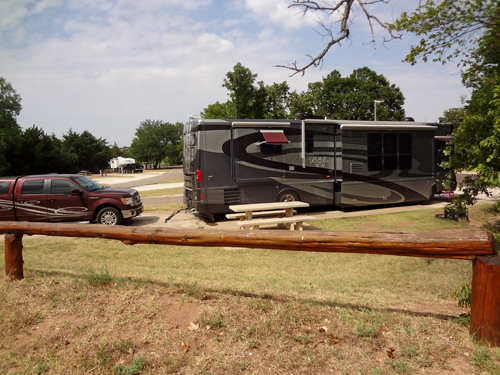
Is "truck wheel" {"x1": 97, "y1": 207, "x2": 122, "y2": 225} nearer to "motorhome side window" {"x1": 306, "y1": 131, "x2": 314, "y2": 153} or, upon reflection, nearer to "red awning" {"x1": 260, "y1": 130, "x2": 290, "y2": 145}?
"red awning" {"x1": 260, "y1": 130, "x2": 290, "y2": 145}

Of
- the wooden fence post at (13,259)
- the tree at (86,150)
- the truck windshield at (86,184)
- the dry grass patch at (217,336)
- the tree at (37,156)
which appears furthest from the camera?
the tree at (86,150)

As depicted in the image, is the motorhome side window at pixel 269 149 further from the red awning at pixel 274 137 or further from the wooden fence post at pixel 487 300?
the wooden fence post at pixel 487 300

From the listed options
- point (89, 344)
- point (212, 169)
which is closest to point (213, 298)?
point (89, 344)

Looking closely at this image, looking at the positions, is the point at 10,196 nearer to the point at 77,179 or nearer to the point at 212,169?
the point at 77,179

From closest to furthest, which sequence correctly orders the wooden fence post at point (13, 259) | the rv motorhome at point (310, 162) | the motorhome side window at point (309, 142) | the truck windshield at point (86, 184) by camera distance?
the wooden fence post at point (13, 259)
the truck windshield at point (86, 184)
the rv motorhome at point (310, 162)
the motorhome side window at point (309, 142)

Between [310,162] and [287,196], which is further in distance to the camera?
[310,162]

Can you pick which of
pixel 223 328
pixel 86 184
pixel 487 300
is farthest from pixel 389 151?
pixel 223 328

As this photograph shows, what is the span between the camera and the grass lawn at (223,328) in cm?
A: 305

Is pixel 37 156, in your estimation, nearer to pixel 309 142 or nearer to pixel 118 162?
pixel 118 162

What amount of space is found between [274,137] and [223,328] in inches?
331

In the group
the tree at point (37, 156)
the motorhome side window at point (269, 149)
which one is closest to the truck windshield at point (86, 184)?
the motorhome side window at point (269, 149)

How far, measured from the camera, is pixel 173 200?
17.2 meters

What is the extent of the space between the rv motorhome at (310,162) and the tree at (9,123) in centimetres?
2663

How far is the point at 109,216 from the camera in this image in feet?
34.2
